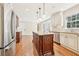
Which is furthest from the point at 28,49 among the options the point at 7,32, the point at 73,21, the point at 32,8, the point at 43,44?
the point at 73,21

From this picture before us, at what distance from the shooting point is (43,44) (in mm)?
2674

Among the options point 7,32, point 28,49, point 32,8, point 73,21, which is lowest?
point 28,49

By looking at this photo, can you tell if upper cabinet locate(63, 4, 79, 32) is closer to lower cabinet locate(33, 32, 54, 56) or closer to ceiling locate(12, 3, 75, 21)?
ceiling locate(12, 3, 75, 21)

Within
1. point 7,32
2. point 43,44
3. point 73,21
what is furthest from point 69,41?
point 7,32

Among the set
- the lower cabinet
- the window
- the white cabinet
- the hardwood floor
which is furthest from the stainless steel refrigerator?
the window

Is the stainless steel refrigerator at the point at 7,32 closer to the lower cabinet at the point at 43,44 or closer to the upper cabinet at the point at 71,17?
the lower cabinet at the point at 43,44

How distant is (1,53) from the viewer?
2.62 m

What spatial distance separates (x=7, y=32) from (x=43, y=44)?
714 millimetres

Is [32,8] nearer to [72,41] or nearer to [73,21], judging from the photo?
[73,21]

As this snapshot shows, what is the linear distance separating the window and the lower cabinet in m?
0.41

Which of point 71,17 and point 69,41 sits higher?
point 71,17

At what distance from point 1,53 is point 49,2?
4.30 feet

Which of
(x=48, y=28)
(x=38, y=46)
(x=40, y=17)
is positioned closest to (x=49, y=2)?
(x=40, y=17)

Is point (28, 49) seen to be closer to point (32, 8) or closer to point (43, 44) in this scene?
point (43, 44)
